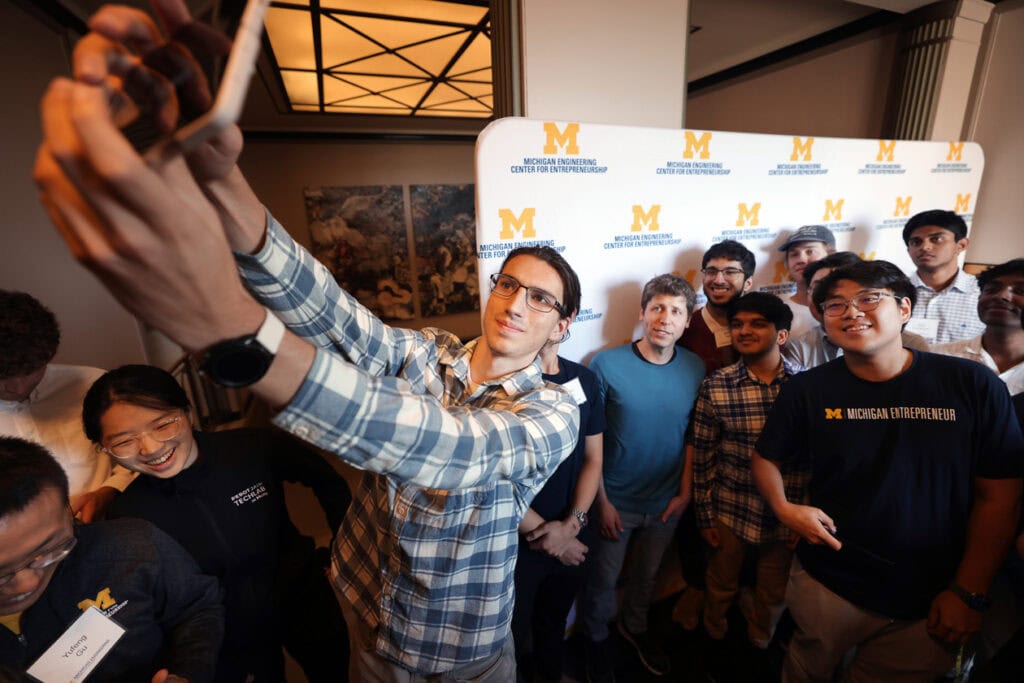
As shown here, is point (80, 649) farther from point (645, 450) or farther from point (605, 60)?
point (605, 60)

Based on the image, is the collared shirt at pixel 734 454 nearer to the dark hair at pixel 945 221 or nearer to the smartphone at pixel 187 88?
the dark hair at pixel 945 221

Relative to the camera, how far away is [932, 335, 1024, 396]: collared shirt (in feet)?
5.75

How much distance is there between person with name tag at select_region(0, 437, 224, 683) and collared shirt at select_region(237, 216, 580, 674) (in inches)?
15.6

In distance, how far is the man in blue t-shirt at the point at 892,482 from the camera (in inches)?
50.8

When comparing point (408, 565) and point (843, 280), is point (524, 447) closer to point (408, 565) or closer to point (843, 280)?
point (408, 565)

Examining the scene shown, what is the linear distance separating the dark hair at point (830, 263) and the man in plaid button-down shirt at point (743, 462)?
66 cm

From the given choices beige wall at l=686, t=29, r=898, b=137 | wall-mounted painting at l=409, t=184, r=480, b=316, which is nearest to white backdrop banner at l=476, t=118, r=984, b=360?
beige wall at l=686, t=29, r=898, b=137

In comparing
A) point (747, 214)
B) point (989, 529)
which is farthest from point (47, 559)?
point (747, 214)

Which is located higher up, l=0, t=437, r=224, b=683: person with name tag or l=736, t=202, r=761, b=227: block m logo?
l=736, t=202, r=761, b=227: block m logo

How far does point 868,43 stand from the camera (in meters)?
3.81

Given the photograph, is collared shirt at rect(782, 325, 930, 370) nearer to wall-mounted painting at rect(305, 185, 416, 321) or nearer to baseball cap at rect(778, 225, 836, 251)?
baseball cap at rect(778, 225, 836, 251)

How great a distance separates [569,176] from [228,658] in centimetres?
238

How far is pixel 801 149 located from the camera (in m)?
2.62

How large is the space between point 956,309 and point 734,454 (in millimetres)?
2169
